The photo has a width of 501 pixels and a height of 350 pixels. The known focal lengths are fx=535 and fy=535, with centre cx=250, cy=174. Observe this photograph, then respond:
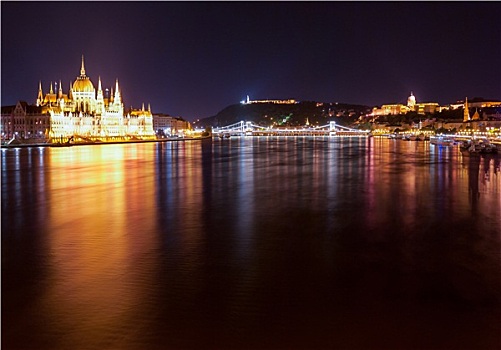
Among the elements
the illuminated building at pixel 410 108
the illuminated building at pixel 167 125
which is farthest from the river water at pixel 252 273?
the illuminated building at pixel 410 108

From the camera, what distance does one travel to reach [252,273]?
528cm

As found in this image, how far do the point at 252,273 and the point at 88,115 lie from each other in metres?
61.8

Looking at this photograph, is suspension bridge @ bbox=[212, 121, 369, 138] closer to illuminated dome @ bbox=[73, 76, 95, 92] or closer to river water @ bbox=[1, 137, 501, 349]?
illuminated dome @ bbox=[73, 76, 95, 92]

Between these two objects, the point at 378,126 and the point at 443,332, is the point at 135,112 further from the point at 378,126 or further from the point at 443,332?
the point at 443,332

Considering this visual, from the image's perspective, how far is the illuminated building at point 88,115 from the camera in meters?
58.1

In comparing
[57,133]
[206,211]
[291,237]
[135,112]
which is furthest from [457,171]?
[135,112]

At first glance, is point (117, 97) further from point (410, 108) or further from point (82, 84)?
point (410, 108)

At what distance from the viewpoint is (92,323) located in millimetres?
4027

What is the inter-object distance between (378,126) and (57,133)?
215ft

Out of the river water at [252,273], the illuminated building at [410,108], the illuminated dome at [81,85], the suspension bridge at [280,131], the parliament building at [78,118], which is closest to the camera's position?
the river water at [252,273]

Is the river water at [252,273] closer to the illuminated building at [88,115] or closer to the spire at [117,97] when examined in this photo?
the illuminated building at [88,115]

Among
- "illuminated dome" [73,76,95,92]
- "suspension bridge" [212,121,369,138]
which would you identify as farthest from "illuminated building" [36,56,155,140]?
"suspension bridge" [212,121,369,138]

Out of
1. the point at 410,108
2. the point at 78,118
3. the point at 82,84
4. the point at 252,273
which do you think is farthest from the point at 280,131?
the point at 252,273

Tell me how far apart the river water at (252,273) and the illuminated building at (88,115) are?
48.7 m
